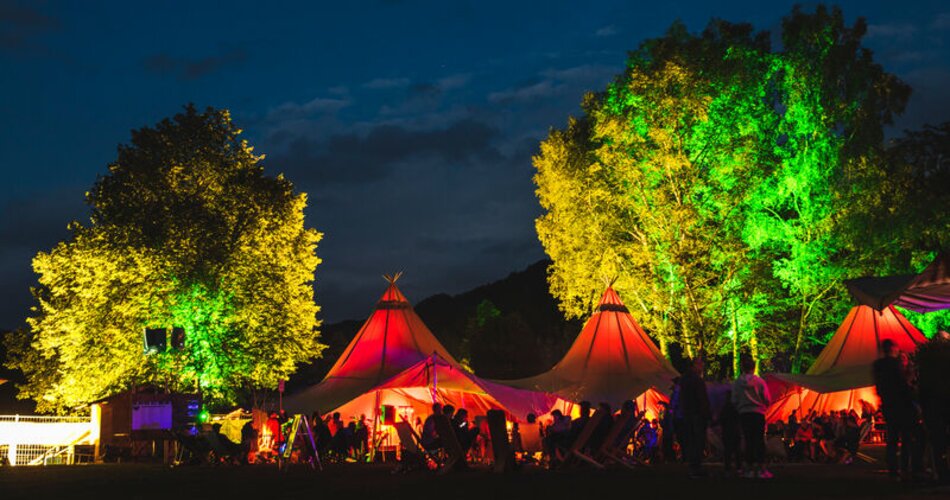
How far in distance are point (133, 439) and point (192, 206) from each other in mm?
11435

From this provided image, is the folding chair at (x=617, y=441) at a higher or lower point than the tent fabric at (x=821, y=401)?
lower

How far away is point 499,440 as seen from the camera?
16.1 m

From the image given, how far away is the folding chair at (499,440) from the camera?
1599cm

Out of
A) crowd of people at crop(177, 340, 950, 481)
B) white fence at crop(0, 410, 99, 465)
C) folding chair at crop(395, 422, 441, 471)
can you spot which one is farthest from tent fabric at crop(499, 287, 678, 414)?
white fence at crop(0, 410, 99, 465)

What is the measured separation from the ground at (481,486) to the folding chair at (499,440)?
0.30 m

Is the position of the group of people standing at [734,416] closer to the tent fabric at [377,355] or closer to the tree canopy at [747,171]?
the tent fabric at [377,355]

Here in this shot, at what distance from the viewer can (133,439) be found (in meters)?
26.4

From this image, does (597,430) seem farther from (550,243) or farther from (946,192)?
(550,243)

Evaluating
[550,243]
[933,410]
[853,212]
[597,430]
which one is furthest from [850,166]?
[933,410]

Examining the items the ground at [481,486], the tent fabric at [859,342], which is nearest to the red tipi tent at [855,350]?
the tent fabric at [859,342]

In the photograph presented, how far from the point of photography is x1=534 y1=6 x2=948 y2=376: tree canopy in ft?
102

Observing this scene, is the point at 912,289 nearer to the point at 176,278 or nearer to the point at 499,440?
the point at 499,440

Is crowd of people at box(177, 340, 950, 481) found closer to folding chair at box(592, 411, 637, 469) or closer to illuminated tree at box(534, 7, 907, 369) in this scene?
folding chair at box(592, 411, 637, 469)

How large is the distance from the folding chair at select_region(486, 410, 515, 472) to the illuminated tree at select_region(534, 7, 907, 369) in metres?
16.7
